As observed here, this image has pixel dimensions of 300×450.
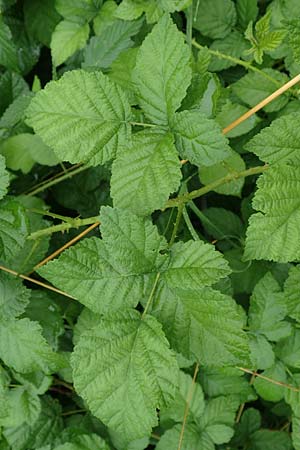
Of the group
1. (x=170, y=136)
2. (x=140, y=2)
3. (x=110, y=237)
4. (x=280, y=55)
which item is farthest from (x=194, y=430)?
(x=140, y=2)

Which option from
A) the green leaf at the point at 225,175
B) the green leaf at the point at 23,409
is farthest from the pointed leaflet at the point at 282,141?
the green leaf at the point at 23,409

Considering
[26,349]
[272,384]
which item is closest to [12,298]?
[26,349]

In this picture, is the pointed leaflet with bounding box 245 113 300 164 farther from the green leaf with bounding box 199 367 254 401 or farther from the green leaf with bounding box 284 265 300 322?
the green leaf with bounding box 199 367 254 401

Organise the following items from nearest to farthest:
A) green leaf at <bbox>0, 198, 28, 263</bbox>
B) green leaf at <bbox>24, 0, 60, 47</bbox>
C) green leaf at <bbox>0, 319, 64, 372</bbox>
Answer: green leaf at <bbox>0, 198, 28, 263</bbox>
green leaf at <bbox>0, 319, 64, 372</bbox>
green leaf at <bbox>24, 0, 60, 47</bbox>

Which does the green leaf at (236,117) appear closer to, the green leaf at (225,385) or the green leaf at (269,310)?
the green leaf at (269,310)

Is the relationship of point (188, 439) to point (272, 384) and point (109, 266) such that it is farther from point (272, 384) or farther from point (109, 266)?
point (109, 266)

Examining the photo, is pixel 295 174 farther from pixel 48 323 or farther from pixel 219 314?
pixel 48 323

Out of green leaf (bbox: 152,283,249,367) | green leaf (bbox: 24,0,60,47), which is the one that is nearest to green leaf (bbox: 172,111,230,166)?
green leaf (bbox: 152,283,249,367)
